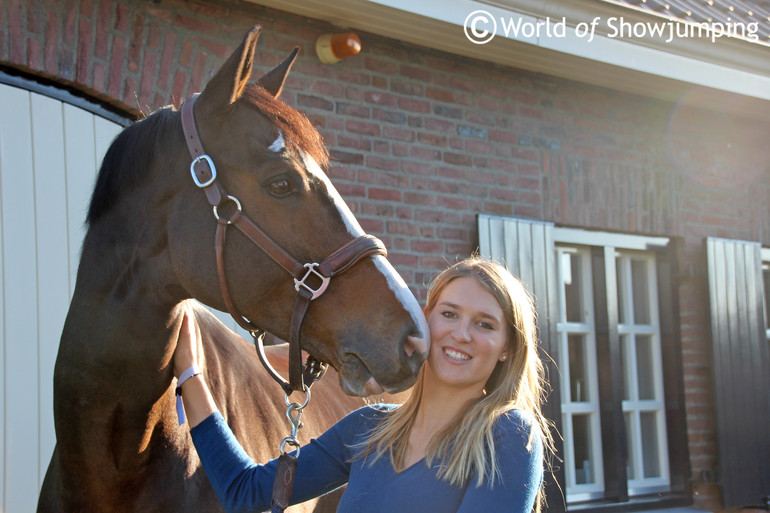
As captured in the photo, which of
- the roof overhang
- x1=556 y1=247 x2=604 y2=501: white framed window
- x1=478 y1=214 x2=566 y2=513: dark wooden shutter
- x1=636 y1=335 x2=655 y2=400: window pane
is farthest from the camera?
x1=636 y1=335 x2=655 y2=400: window pane

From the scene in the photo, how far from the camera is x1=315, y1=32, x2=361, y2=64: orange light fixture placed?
4172mm

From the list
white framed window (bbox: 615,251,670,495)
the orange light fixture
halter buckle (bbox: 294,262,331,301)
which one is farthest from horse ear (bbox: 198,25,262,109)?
white framed window (bbox: 615,251,670,495)

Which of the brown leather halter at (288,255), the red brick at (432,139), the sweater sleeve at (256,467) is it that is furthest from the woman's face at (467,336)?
the red brick at (432,139)

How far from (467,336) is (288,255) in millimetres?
510

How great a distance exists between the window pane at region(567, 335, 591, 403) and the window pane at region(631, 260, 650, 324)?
65 centimetres

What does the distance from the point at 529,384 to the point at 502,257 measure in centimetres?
270

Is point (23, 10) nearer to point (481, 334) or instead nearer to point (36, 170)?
point (36, 170)

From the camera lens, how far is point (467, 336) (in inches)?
76.7

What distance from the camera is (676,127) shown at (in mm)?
5852

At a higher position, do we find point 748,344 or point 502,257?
point 502,257

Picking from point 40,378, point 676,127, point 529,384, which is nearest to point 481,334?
point 529,384

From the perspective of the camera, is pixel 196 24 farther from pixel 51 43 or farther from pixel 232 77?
pixel 232 77

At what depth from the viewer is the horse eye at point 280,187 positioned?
2053 mm

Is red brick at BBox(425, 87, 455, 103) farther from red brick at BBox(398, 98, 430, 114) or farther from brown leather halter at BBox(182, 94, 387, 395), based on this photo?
brown leather halter at BBox(182, 94, 387, 395)
